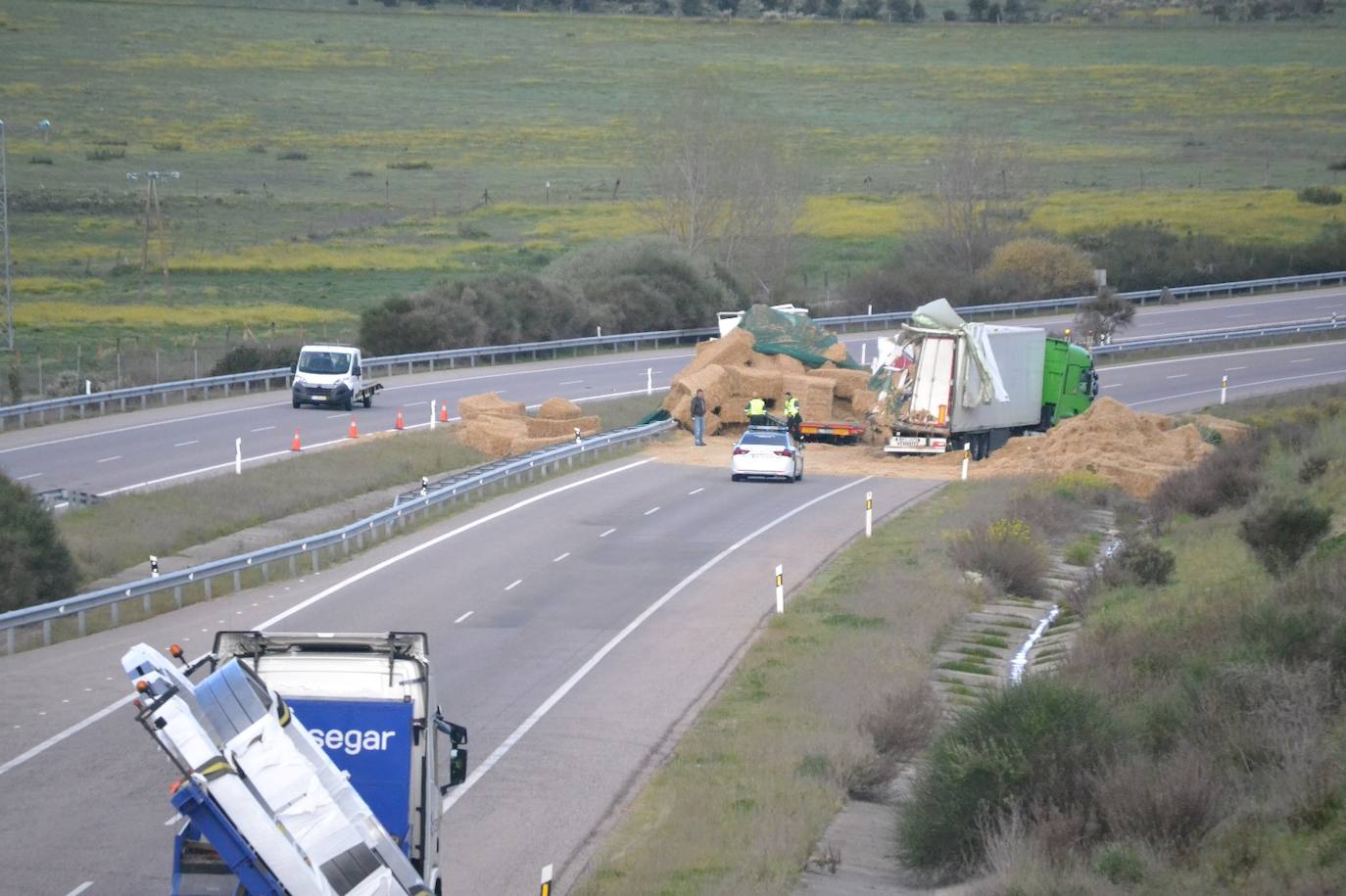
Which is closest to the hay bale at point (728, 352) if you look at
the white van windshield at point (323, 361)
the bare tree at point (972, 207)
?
the white van windshield at point (323, 361)

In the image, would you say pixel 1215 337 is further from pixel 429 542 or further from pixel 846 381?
pixel 429 542

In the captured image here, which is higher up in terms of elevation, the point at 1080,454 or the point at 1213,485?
the point at 1213,485

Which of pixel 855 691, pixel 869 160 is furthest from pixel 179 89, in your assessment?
pixel 855 691

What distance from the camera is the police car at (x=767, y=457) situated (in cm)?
3728

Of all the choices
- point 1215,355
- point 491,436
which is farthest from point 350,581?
point 1215,355

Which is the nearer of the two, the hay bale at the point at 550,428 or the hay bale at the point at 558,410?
the hay bale at the point at 550,428

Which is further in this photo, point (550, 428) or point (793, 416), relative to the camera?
point (793, 416)

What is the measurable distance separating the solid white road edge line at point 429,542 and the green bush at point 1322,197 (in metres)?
67.9

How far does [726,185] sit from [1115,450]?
139 feet

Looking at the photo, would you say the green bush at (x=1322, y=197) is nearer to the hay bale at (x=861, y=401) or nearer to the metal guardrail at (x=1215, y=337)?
the metal guardrail at (x=1215, y=337)

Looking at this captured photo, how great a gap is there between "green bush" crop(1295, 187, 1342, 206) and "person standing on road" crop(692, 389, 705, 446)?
6488 centimetres

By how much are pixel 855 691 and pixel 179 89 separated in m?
126

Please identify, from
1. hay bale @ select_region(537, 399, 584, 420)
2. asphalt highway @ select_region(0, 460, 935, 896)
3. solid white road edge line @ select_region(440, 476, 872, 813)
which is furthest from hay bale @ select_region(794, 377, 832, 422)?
solid white road edge line @ select_region(440, 476, 872, 813)

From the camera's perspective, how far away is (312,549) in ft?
88.9
